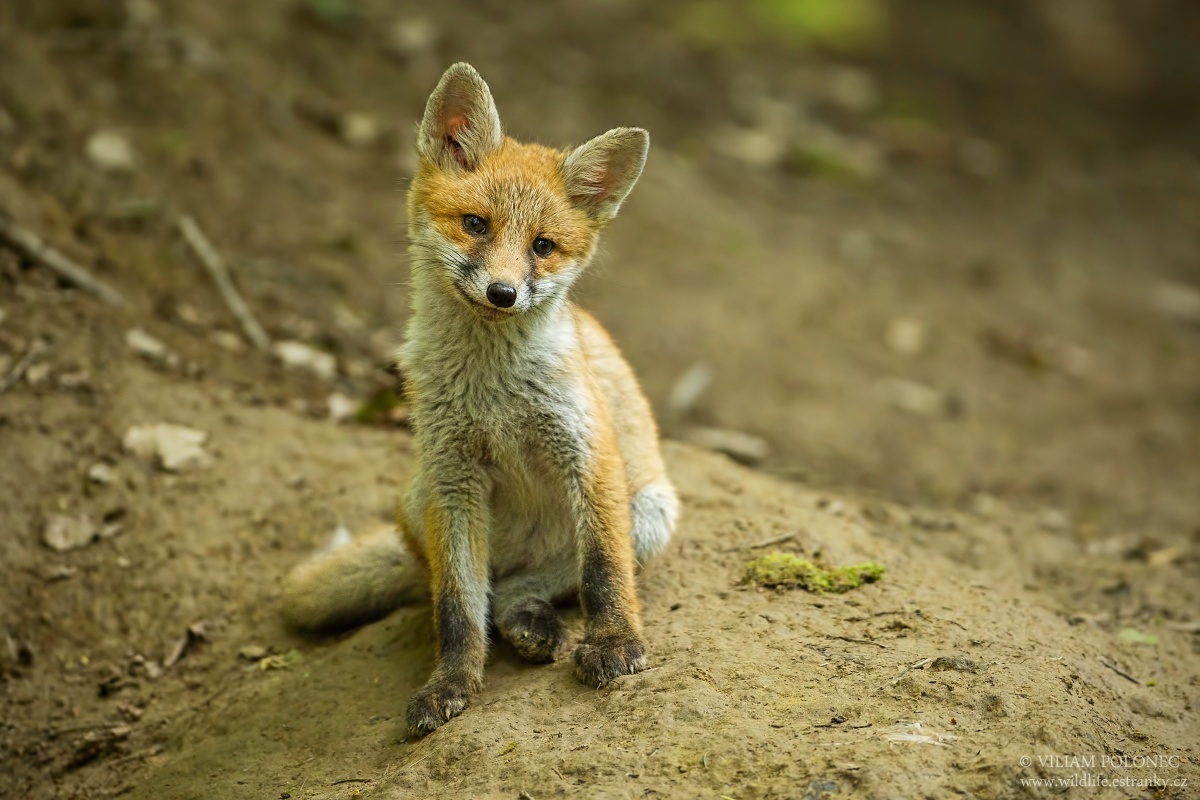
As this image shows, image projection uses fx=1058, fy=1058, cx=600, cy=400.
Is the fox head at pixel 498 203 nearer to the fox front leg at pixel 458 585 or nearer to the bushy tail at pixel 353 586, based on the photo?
the fox front leg at pixel 458 585

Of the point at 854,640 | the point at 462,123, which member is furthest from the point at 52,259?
the point at 854,640

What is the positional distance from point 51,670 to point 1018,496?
6.59 metres

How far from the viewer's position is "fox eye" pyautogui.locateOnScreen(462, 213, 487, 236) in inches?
173

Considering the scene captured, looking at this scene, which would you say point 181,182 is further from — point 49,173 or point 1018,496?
point 1018,496

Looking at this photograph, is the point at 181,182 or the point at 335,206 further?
the point at 335,206

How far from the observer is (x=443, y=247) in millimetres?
4406

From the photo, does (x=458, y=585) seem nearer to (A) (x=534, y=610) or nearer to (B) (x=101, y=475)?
(A) (x=534, y=610)

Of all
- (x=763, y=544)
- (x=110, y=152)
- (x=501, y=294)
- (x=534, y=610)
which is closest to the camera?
(x=501, y=294)

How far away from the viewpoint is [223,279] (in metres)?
7.52

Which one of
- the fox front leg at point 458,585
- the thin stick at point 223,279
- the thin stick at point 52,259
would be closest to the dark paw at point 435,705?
the fox front leg at point 458,585

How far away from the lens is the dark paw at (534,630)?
453 centimetres

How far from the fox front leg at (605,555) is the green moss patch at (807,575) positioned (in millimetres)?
727

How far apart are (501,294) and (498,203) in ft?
1.61

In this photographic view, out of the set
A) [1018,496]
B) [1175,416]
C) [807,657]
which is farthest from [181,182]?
[1175,416]
